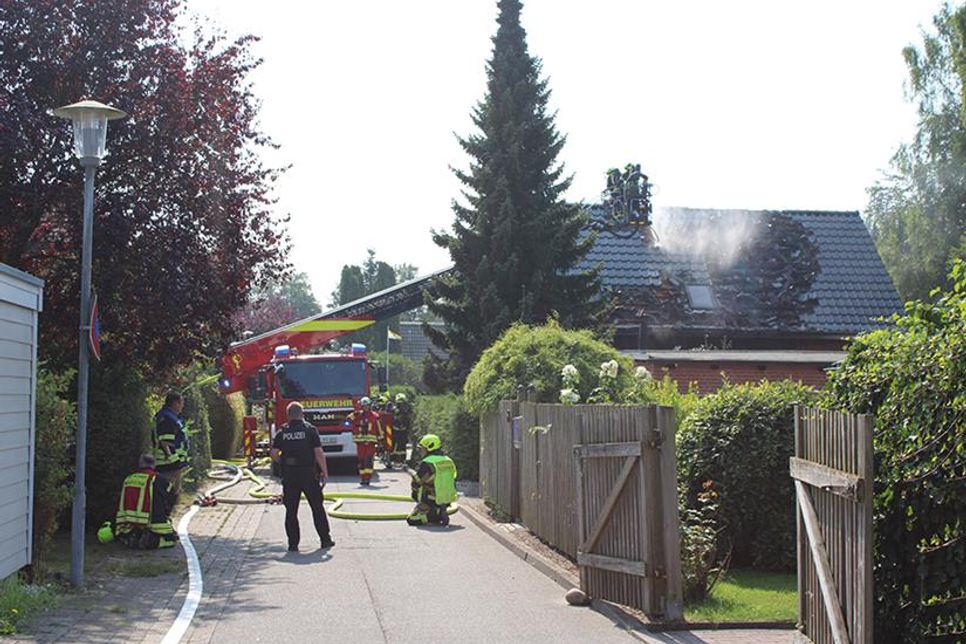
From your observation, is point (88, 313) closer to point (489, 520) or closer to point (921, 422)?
point (489, 520)

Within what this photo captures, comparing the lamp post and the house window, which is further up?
the house window

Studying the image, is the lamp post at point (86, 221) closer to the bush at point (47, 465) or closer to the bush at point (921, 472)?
the bush at point (47, 465)

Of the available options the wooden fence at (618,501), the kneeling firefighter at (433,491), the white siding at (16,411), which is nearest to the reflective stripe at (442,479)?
the kneeling firefighter at (433,491)

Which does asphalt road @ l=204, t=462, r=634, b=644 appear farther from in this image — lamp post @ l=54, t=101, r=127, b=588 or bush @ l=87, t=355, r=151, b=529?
bush @ l=87, t=355, r=151, b=529

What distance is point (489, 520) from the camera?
17.0 m

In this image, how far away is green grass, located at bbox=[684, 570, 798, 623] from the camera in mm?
9844

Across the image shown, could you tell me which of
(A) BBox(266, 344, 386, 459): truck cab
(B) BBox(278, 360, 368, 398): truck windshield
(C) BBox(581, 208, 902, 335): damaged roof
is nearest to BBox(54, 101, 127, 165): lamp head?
(A) BBox(266, 344, 386, 459): truck cab

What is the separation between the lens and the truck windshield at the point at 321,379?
27.5 meters

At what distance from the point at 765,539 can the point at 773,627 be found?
2896 mm

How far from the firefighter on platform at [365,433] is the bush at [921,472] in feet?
57.5

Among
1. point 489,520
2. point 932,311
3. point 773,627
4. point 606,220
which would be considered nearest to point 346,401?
point 489,520

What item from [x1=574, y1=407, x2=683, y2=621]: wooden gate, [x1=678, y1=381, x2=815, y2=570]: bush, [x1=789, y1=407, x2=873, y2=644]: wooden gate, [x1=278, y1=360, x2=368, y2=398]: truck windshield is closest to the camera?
[x1=789, y1=407, x2=873, y2=644]: wooden gate

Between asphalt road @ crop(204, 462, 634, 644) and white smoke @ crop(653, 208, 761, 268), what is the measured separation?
25.8 meters

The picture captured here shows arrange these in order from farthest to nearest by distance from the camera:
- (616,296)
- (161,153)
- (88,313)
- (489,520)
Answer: (616,296)
(489,520)
(161,153)
(88,313)
